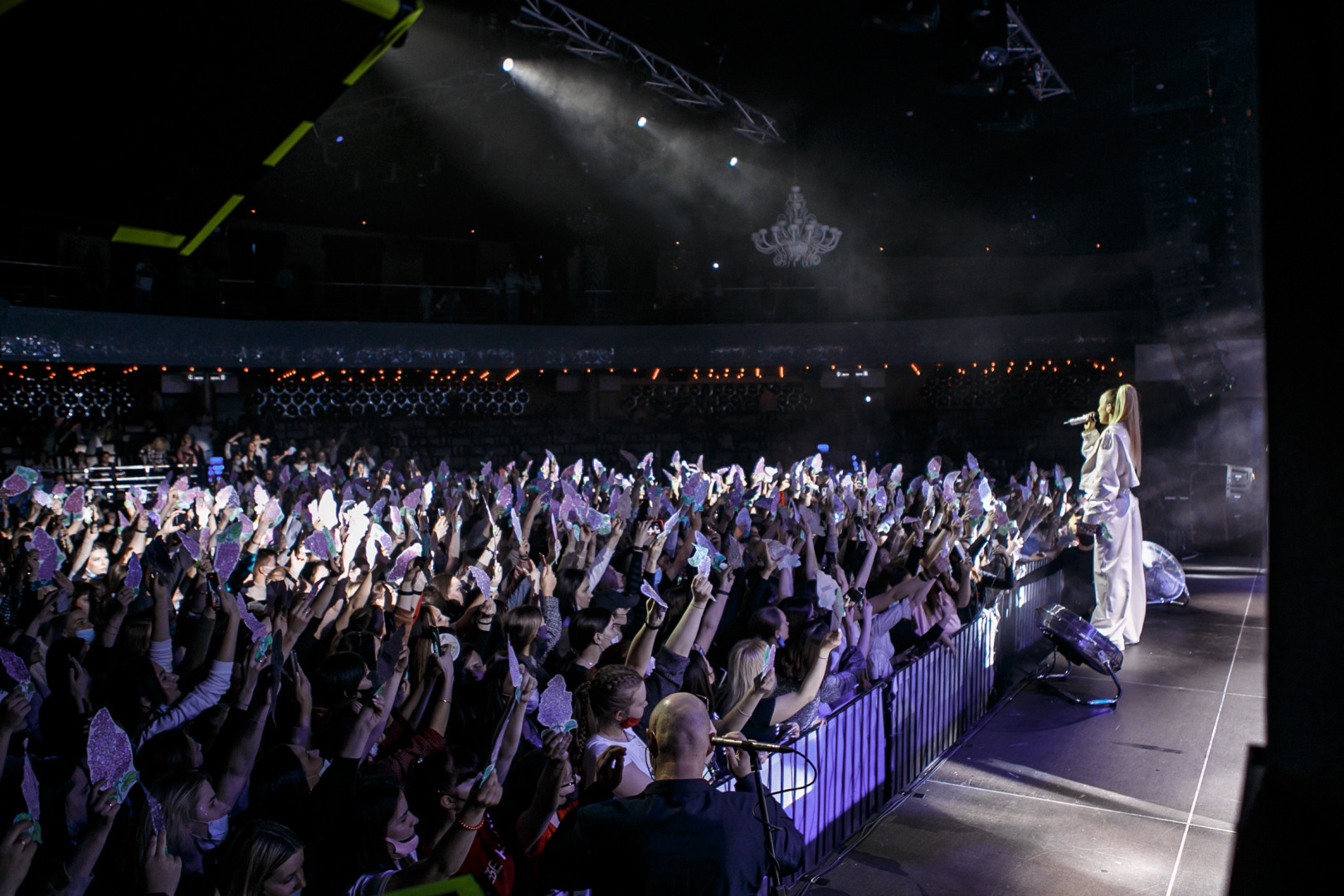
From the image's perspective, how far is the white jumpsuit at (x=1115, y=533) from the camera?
7.47 metres

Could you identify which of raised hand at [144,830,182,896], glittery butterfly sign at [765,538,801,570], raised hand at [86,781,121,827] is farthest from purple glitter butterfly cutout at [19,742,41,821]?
glittery butterfly sign at [765,538,801,570]

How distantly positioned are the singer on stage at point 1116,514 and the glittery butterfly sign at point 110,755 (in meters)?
7.08

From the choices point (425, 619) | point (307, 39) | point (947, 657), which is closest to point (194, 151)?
point (307, 39)

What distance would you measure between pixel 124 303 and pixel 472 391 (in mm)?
8135

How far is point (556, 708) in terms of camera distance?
289 centimetres

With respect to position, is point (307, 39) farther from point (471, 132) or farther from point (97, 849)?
point (471, 132)

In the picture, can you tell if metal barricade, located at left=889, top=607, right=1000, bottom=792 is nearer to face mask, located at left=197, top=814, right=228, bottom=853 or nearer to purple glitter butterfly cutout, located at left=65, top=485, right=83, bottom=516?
face mask, located at left=197, top=814, right=228, bottom=853

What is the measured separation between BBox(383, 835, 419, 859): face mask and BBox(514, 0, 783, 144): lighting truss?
1243 centimetres

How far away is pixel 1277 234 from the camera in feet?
2.77

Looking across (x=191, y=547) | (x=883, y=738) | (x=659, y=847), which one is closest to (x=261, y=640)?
(x=191, y=547)

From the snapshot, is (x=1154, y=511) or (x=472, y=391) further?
(x=472, y=391)

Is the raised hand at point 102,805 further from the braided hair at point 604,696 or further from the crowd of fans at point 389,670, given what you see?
the braided hair at point 604,696

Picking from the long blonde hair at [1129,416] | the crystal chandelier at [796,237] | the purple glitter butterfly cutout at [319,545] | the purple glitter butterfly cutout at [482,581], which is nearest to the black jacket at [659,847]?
the purple glitter butterfly cutout at [482,581]

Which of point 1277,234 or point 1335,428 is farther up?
point 1277,234
